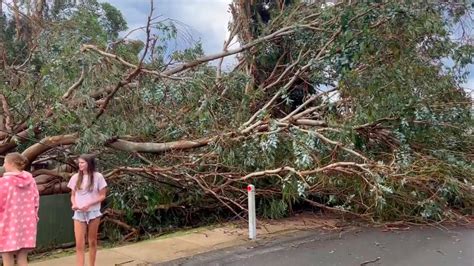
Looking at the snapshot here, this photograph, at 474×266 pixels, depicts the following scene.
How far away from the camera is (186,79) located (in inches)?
331

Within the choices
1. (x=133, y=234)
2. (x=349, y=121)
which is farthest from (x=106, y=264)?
(x=349, y=121)

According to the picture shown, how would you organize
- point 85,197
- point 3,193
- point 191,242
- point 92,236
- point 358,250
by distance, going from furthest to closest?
point 191,242 < point 358,250 < point 92,236 < point 85,197 < point 3,193

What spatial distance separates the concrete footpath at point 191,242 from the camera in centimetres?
659

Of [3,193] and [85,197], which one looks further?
[85,197]

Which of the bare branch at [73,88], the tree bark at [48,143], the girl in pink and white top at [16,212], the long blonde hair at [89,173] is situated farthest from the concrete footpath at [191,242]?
the bare branch at [73,88]

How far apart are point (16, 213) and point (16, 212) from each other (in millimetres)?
10

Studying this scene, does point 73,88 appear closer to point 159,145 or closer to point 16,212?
point 159,145

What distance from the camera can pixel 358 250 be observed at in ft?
23.1

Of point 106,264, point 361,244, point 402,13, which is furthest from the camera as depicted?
point 402,13

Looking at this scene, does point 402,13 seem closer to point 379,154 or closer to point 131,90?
point 379,154

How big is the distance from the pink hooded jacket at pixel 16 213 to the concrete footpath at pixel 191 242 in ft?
4.86

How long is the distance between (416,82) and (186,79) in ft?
13.5

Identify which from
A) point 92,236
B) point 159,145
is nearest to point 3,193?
point 92,236

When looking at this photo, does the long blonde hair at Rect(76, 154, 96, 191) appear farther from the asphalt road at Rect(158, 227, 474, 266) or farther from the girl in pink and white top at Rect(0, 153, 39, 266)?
the asphalt road at Rect(158, 227, 474, 266)
